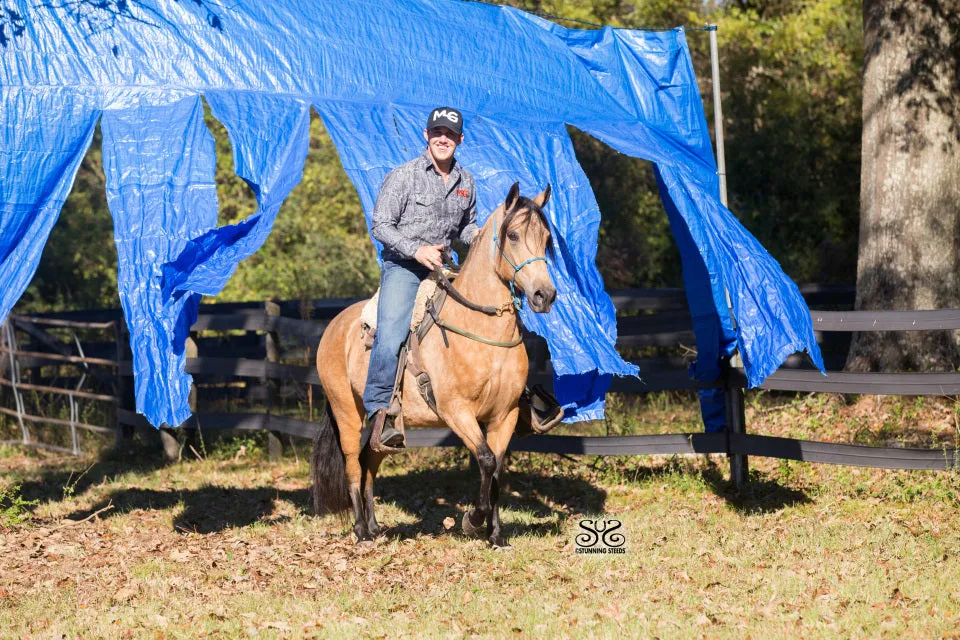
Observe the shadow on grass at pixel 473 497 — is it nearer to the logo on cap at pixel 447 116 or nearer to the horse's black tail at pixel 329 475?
the horse's black tail at pixel 329 475

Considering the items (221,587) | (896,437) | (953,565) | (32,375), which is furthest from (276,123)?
(32,375)

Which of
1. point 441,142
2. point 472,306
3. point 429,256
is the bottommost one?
point 472,306

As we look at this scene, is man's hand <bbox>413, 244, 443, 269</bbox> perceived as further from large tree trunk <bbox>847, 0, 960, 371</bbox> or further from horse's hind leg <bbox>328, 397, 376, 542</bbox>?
large tree trunk <bbox>847, 0, 960, 371</bbox>

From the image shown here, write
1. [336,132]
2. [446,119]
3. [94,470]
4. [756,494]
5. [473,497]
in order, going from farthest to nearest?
[94,470], [473,497], [756,494], [336,132], [446,119]

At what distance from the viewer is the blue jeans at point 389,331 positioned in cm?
765

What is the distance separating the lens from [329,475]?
344 inches

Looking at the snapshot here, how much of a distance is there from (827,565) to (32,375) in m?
11.7

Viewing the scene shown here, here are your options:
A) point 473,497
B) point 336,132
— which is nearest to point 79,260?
point 473,497

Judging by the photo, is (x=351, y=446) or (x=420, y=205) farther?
(x=351, y=446)

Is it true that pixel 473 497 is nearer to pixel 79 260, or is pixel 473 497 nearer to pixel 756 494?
pixel 756 494

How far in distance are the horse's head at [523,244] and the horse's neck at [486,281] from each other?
134 millimetres

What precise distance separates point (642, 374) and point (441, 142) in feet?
11.7

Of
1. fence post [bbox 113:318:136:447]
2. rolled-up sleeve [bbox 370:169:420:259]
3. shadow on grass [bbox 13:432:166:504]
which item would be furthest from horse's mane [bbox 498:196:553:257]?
fence post [bbox 113:318:136:447]

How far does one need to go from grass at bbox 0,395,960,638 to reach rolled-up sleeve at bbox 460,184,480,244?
2207 millimetres
